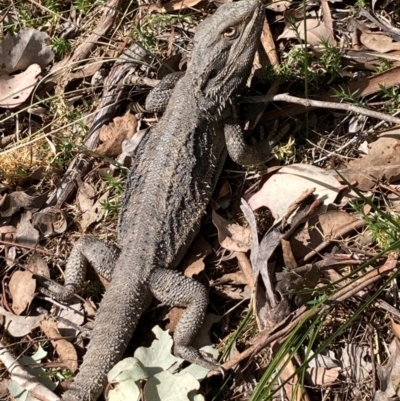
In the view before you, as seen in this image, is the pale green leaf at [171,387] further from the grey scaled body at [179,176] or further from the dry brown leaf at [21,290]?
the dry brown leaf at [21,290]

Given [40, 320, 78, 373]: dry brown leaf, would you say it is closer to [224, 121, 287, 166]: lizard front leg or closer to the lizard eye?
[224, 121, 287, 166]: lizard front leg

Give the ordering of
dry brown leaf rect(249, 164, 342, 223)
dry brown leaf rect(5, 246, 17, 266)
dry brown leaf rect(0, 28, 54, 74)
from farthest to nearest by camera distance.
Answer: dry brown leaf rect(0, 28, 54, 74) < dry brown leaf rect(5, 246, 17, 266) < dry brown leaf rect(249, 164, 342, 223)

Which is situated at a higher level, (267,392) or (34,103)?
(34,103)

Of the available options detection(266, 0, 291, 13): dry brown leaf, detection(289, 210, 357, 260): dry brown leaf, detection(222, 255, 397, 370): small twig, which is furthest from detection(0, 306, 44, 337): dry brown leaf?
detection(266, 0, 291, 13): dry brown leaf

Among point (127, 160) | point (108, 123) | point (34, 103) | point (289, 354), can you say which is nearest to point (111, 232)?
point (127, 160)

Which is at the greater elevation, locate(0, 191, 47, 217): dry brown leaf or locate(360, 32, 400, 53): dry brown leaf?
locate(360, 32, 400, 53): dry brown leaf

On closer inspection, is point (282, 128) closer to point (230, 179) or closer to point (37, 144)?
point (230, 179)

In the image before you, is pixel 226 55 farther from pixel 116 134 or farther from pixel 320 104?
pixel 116 134
